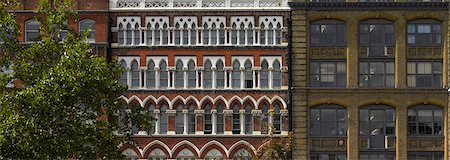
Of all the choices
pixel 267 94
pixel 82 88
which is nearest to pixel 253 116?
pixel 267 94

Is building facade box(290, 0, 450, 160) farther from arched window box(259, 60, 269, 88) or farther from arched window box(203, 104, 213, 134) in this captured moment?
arched window box(203, 104, 213, 134)

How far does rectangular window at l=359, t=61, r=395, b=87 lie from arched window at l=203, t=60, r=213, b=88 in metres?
9.45

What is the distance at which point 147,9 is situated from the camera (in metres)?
63.9

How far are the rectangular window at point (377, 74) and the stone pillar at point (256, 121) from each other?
663 centimetres

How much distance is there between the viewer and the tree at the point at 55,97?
44.5 m

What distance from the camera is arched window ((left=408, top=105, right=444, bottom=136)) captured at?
61.8 metres

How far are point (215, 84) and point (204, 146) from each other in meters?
3.98

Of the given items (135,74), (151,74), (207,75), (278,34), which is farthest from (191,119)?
(278,34)

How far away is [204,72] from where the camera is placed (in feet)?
209

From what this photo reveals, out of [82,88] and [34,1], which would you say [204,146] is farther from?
[82,88]

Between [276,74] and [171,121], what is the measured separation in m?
7.27

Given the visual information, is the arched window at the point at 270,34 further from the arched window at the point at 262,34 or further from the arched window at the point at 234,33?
the arched window at the point at 234,33

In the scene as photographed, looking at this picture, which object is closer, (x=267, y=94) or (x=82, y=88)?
(x=82, y=88)

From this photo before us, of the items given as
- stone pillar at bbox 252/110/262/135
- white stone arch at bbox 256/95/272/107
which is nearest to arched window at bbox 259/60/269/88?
white stone arch at bbox 256/95/272/107
